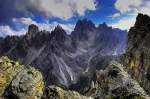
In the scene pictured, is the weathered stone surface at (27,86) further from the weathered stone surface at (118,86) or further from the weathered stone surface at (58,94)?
the weathered stone surface at (118,86)

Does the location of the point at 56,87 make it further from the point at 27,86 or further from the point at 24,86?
the point at 24,86

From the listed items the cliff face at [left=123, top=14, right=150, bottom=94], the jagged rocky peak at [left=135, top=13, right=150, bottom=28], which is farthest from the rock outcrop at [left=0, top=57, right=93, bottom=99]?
the jagged rocky peak at [left=135, top=13, right=150, bottom=28]

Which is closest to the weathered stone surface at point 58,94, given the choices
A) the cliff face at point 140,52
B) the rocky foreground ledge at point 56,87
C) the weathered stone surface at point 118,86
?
the rocky foreground ledge at point 56,87

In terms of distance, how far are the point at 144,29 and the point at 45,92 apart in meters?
144

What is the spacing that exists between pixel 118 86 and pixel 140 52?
131 meters

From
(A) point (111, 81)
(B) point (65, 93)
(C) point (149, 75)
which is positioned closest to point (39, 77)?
(B) point (65, 93)

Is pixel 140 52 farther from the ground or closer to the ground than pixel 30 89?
farther from the ground

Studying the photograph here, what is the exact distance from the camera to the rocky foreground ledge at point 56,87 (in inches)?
1270

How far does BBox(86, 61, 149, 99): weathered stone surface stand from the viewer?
3139cm

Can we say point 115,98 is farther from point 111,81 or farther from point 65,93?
point 65,93

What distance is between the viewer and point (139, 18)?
185250mm

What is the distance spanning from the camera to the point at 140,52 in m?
161

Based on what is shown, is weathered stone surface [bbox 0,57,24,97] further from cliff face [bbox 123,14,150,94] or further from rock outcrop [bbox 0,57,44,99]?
cliff face [bbox 123,14,150,94]

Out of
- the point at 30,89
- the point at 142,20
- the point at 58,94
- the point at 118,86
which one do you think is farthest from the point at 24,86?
the point at 142,20
